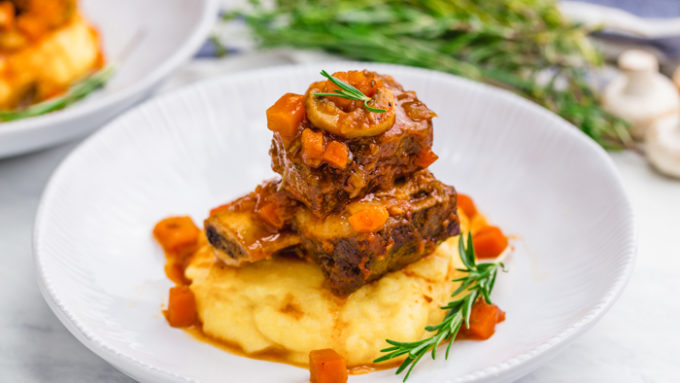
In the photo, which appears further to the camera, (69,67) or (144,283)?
(69,67)

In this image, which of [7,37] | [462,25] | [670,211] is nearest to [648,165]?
[670,211]

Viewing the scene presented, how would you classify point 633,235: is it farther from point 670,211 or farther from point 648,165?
point 648,165

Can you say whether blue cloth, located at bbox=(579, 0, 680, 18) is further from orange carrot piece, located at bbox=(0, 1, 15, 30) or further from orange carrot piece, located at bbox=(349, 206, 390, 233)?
orange carrot piece, located at bbox=(0, 1, 15, 30)

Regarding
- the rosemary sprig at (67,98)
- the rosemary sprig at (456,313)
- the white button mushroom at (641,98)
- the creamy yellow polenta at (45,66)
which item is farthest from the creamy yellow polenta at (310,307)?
the creamy yellow polenta at (45,66)

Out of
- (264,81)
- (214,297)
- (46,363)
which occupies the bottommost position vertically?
(46,363)

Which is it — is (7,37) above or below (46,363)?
above

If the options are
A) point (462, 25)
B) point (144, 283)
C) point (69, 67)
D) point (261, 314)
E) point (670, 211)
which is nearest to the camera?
point (261, 314)

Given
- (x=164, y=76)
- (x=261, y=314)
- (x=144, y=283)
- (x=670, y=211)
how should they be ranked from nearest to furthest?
(x=261, y=314)
(x=144, y=283)
(x=670, y=211)
(x=164, y=76)

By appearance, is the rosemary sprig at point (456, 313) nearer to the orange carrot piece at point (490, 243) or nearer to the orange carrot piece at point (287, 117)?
the orange carrot piece at point (490, 243)
